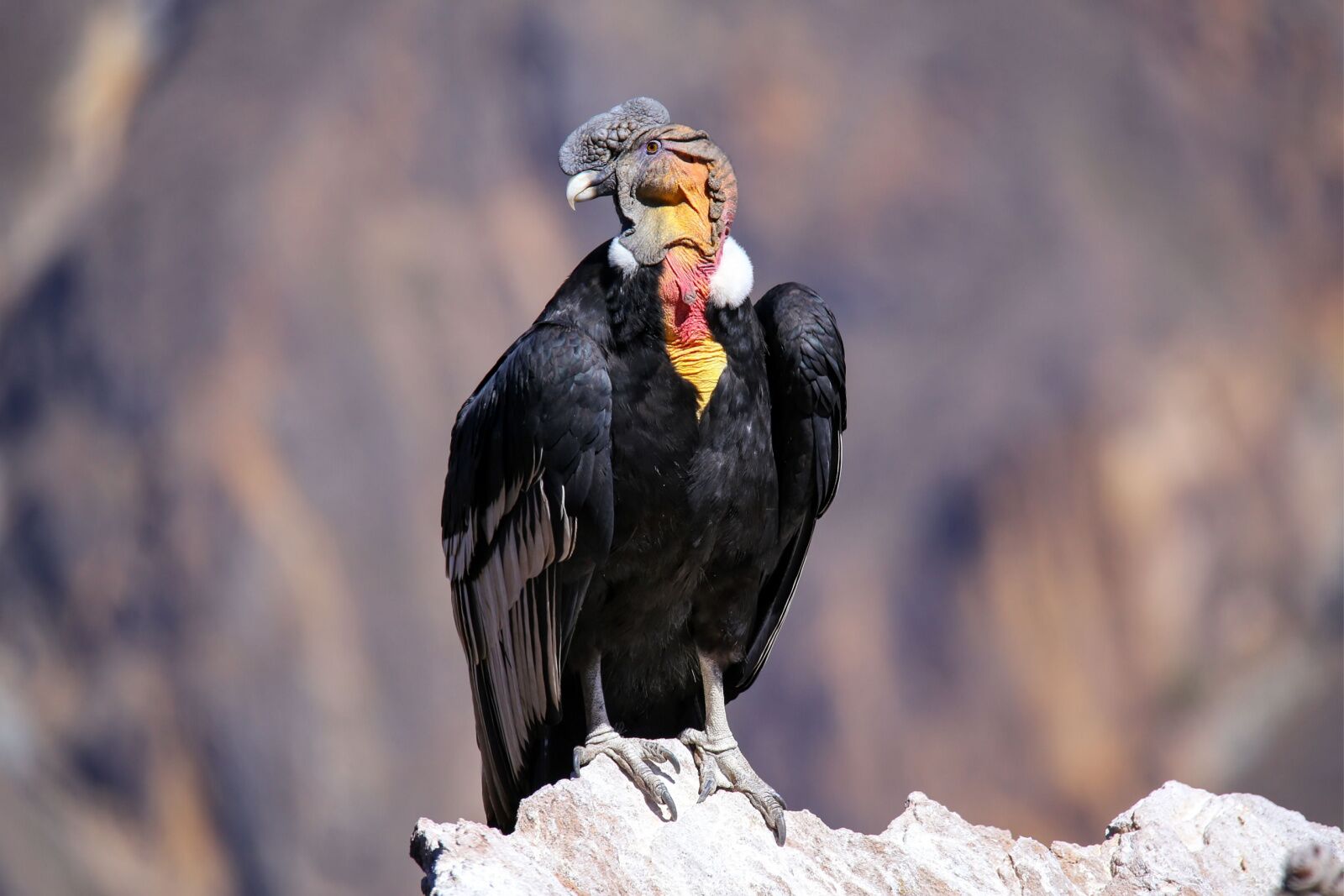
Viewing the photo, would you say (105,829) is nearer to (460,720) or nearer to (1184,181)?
(460,720)

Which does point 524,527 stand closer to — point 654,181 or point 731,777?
point 731,777

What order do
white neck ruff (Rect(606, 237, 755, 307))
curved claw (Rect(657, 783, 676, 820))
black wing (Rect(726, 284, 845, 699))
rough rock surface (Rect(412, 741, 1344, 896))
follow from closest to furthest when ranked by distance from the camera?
rough rock surface (Rect(412, 741, 1344, 896)) → curved claw (Rect(657, 783, 676, 820)) → white neck ruff (Rect(606, 237, 755, 307)) → black wing (Rect(726, 284, 845, 699))

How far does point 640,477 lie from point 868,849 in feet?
4.54

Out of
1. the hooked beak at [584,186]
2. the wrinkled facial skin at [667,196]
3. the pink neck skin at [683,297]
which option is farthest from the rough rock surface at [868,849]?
the hooked beak at [584,186]

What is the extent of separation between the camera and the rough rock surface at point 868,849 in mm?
4691

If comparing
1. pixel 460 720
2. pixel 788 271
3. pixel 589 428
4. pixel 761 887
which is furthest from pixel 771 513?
pixel 788 271

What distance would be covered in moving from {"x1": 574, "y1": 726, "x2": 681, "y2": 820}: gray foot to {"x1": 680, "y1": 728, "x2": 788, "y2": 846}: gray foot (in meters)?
0.12

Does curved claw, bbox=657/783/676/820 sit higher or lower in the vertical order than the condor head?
lower

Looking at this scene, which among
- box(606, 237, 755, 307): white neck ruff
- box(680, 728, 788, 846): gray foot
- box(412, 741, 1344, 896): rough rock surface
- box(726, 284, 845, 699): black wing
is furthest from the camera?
box(726, 284, 845, 699): black wing

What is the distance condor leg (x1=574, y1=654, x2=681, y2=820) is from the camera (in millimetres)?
5074


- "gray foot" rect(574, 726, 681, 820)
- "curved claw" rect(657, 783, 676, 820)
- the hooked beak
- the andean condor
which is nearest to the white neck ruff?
the andean condor

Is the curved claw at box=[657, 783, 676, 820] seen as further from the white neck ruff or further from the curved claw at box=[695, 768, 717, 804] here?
the white neck ruff

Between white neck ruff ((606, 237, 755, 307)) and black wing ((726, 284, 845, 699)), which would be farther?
black wing ((726, 284, 845, 699))

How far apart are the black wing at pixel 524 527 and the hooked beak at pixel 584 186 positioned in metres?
0.44
